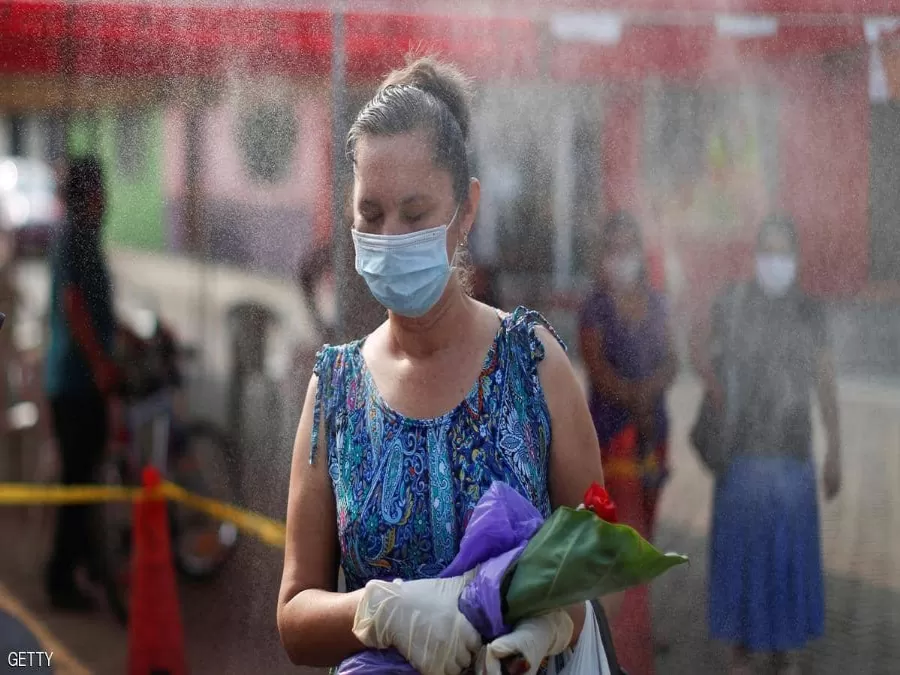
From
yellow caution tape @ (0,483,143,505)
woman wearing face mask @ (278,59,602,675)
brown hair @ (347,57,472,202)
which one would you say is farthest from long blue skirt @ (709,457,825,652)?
yellow caution tape @ (0,483,143,505)

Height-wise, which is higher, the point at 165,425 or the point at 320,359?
the point at 320,359

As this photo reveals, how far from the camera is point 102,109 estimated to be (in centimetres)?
327

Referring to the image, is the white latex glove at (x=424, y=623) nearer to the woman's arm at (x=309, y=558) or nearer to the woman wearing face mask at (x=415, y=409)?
the woman wearing face mask at (x=415, y=409)

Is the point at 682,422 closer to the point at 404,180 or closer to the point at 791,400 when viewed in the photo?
the point at 791,400

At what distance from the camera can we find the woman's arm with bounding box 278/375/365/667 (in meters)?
2.04

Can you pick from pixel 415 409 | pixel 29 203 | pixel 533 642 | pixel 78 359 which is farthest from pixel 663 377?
pixel 29 203

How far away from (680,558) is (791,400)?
164 centimetres

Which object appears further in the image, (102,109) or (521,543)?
(102,109)

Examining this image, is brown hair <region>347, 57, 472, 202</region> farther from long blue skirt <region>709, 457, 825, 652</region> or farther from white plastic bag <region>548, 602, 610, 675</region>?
long blue skirt <region>709, 457, 825, 652</region>

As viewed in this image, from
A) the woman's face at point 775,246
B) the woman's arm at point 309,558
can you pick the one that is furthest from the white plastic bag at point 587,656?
the woman's face at point 775,246

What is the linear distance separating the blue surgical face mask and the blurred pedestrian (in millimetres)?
1503

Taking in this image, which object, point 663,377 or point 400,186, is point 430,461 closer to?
point 400,186

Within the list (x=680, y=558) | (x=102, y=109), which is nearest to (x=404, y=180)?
(x=680, y=558)

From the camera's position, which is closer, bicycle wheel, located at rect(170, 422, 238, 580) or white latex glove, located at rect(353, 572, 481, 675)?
white latex glove, located at rect(353, 572, 481, 675)
